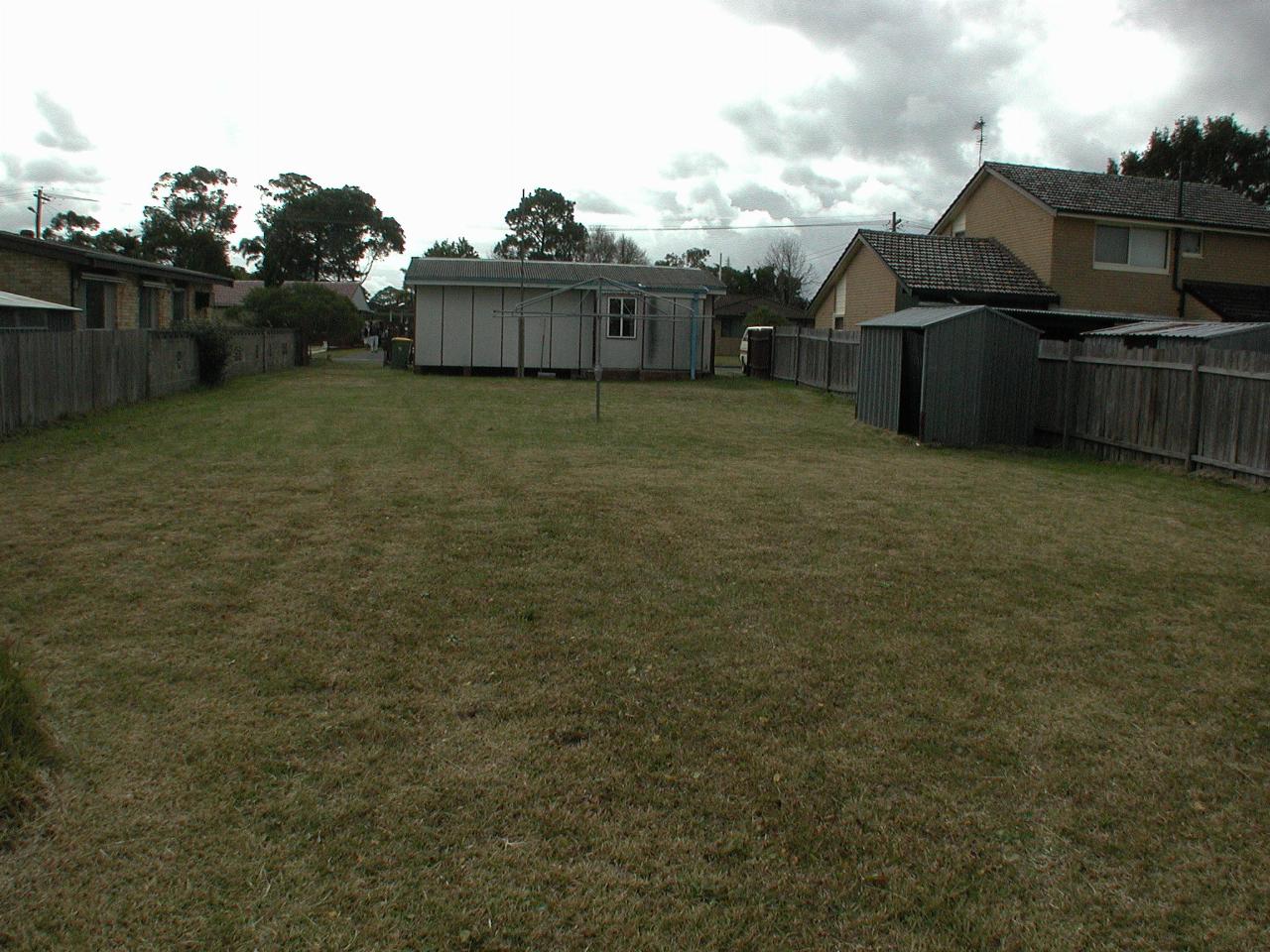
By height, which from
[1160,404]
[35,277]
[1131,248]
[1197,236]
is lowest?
[1160,404]

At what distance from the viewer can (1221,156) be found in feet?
171

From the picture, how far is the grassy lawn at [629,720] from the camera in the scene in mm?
3525

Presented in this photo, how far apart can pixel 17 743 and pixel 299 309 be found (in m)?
38.6

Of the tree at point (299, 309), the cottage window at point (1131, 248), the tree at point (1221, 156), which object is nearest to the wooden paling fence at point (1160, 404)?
the cottage window at point (1131, 248)

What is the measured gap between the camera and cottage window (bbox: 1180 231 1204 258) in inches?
1055

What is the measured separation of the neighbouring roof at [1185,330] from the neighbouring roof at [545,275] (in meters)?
16.2

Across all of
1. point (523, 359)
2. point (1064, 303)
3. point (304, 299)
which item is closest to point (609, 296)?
point (523, 359)

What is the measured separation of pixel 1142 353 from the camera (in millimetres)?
14781

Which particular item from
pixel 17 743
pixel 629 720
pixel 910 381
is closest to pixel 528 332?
pixel 910 381

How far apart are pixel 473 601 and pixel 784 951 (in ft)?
12.5

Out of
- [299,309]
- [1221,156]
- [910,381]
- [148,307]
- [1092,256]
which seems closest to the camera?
[910,381]

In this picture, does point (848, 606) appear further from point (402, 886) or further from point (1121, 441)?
point (1121, 441)

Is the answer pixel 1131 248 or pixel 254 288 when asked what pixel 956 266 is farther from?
pixel 254 288

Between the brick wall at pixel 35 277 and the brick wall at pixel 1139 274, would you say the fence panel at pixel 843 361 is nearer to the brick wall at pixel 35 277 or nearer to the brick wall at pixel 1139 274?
the brick wall at pixel 1139 274
